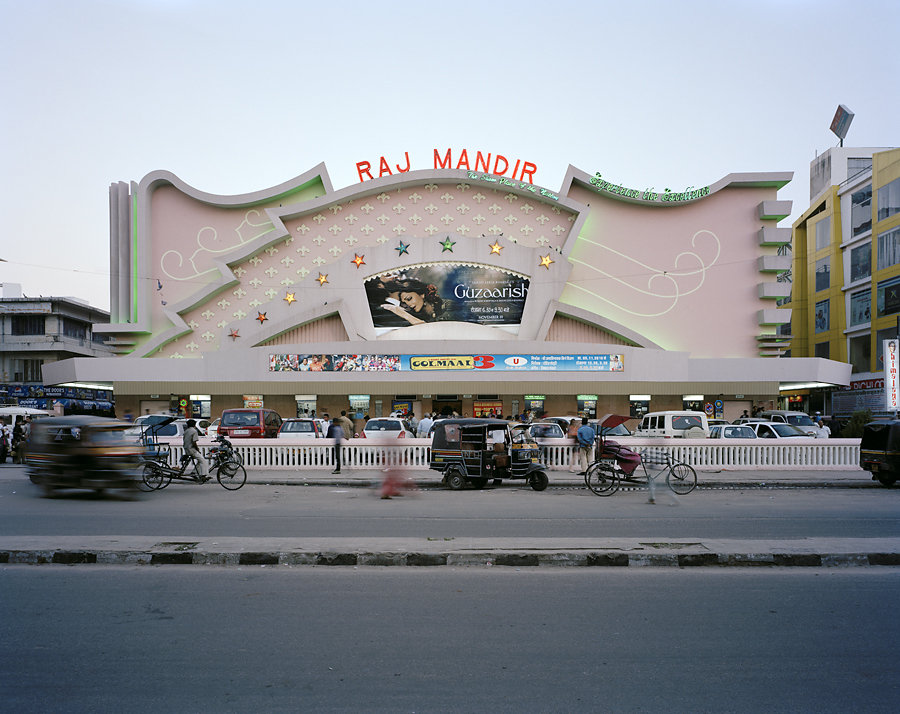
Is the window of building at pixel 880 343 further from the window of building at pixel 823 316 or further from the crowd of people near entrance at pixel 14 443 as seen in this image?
the crowd of people near entrance at pixel 14 443

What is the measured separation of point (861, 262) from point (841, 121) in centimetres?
2092

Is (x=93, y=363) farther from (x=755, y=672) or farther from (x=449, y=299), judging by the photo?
(x=755, y=672)

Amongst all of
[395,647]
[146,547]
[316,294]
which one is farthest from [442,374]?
[395,647]

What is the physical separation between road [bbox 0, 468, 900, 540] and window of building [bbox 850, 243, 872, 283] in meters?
40.6

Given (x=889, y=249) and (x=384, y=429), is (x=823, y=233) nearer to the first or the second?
(x=889, y=249)

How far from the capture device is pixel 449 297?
40.2 metres

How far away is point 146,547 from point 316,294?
3289cm

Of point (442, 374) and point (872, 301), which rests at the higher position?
point (872, 301)

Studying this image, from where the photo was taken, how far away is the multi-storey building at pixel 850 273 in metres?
47.1

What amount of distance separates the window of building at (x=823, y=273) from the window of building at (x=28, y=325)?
2667 inches

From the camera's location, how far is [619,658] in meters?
5.20

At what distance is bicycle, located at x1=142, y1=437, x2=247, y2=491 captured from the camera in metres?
15.8

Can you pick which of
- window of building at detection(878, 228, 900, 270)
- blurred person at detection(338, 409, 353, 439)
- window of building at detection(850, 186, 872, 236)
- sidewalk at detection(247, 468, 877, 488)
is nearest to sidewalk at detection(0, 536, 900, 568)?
sidewalk at detection(247, 468, 877, 488)

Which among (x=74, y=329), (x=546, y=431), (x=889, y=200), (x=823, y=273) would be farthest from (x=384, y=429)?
(x=823, y=273)
